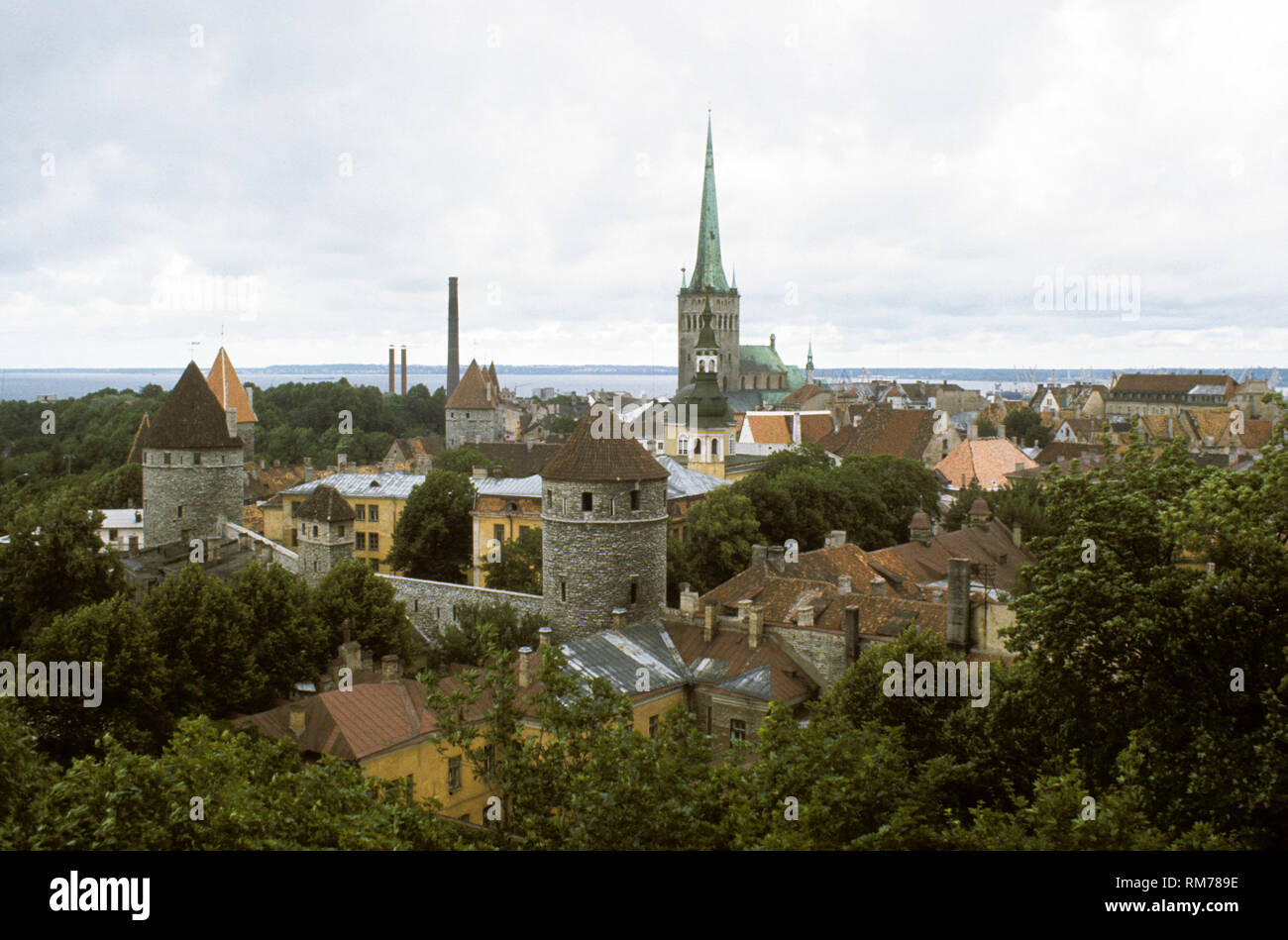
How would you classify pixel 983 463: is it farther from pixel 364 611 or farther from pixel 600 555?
pixel 364 611

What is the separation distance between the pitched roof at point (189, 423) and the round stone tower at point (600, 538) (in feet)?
79.6

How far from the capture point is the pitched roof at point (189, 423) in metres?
49.3

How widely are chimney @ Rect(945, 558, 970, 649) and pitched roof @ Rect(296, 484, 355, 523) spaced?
23555mm

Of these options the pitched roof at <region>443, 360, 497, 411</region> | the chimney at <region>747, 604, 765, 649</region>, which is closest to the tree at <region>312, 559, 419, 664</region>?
the chimney at <region>747, 604, 765, 649</region>

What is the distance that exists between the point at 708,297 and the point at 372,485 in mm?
73547

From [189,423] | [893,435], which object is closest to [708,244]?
[893,435]

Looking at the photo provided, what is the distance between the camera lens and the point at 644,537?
1272 inches

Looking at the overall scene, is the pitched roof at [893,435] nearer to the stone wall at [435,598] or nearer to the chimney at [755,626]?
the stone wall at [435,598]

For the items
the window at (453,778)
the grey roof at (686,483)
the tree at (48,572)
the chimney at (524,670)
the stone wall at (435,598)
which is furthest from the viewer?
the grey roof at (686,483)

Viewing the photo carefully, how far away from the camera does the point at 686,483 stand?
52188mm

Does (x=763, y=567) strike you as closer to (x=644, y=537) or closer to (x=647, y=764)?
(x=644, y=537)

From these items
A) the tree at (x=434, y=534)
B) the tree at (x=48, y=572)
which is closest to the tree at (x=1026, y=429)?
the tree at (x=434, y=534)
